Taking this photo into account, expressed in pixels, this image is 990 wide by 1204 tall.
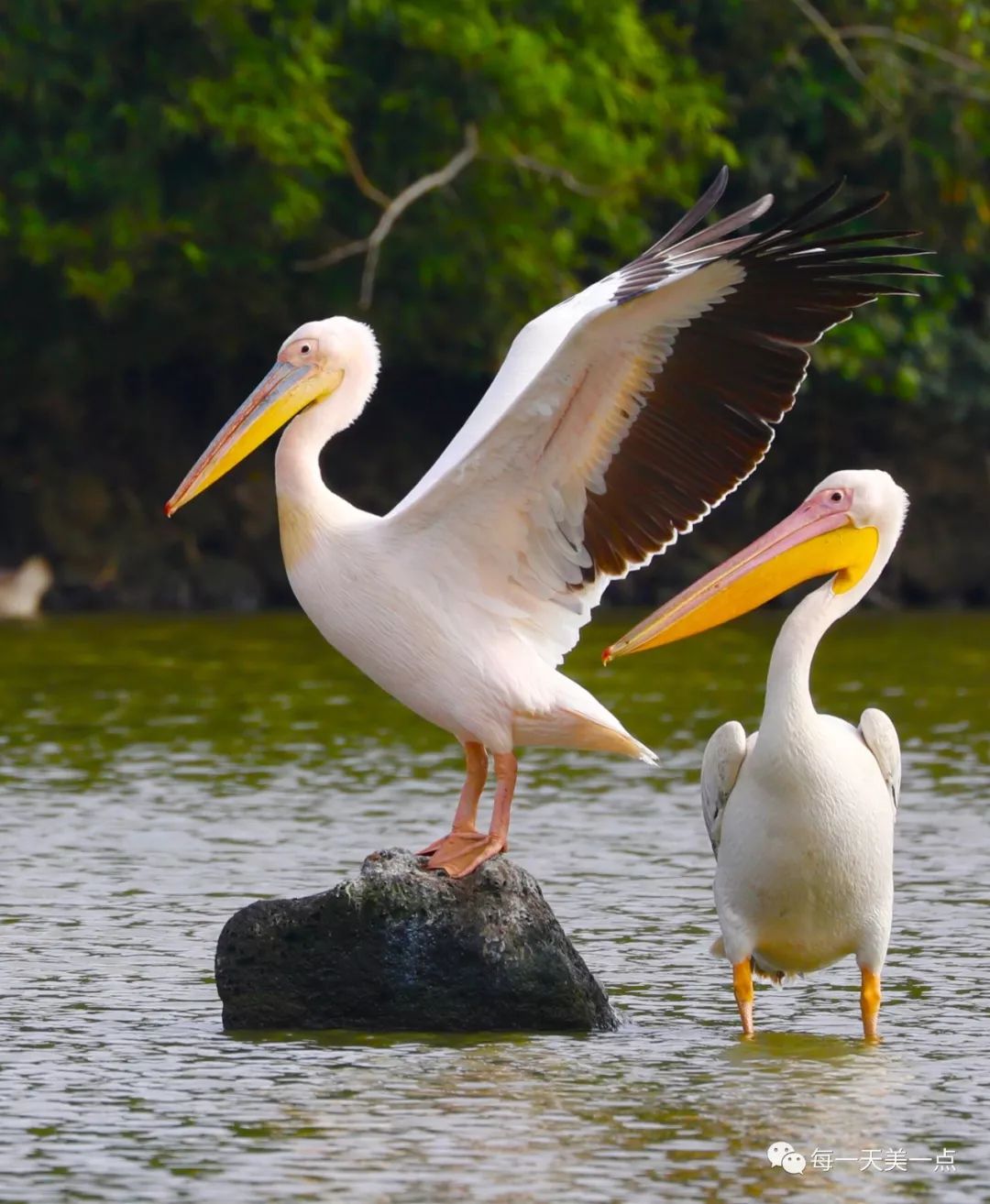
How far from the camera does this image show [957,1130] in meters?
5.66

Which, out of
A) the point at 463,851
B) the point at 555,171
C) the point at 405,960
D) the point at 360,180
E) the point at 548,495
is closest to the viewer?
the point at 405,960

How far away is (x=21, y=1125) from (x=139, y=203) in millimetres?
16183

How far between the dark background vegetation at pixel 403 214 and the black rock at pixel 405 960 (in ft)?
47.1

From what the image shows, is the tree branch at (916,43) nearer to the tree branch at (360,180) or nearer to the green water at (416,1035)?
the tree branch at (360,180)

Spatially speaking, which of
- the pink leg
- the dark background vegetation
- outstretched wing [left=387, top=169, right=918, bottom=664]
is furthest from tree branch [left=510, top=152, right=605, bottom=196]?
the pink leg

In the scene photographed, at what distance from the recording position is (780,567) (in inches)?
271

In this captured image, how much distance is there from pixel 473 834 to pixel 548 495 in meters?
0.92

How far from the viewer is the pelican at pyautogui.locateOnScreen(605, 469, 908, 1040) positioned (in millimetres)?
6406

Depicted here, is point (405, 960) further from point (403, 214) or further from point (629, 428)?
point (403, 214)

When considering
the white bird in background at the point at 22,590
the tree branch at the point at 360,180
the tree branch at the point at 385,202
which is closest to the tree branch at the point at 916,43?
the tree branch at the point at 385,202

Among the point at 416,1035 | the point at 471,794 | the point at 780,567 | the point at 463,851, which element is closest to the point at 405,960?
the point at 416,1035

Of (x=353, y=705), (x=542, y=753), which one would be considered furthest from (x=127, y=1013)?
(x=353, y=705)

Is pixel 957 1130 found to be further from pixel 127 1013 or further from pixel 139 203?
pixel 139 203

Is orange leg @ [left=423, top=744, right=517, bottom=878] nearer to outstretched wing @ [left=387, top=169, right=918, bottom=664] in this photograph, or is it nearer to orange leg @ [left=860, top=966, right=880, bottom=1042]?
outstretched wing @ [left=387, top=169, right=918, bottom=664]
